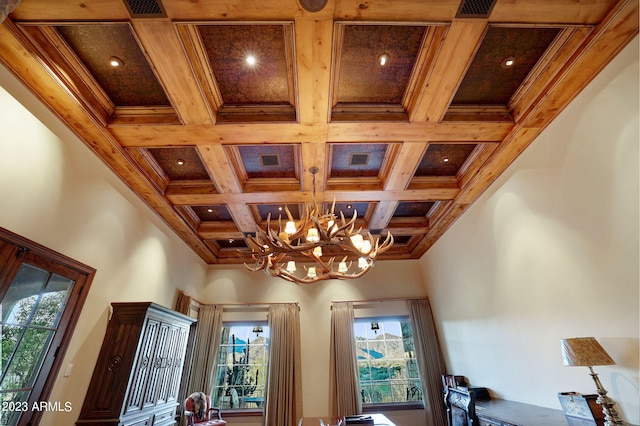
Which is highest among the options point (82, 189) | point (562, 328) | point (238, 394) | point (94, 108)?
point (94, 108)

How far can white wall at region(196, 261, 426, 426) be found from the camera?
5328 mm

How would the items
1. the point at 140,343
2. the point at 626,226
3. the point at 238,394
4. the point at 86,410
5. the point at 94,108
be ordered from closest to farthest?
the point at 626,226 < the point at 94,108 < the point at 86,410 < the point at 140,343 < the point at 238,394

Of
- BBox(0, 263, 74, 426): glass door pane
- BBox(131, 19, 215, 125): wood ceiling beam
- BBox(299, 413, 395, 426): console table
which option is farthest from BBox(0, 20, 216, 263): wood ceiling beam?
BBox(299, 413, 395, 426): console table

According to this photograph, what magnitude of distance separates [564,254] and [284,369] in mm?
4322

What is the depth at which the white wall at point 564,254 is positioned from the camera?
1.95m

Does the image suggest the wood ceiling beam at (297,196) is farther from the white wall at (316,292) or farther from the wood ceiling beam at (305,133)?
the white wall at (316,292)

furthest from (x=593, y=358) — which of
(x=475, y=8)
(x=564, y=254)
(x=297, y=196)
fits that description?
(x=297, y=196)

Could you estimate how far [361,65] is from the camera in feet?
7.59

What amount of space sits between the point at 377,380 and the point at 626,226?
4519 mm

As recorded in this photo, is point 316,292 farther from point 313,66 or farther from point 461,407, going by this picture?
point 313,66

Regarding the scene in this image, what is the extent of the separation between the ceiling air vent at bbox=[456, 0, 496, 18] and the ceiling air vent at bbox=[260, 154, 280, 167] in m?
2.12

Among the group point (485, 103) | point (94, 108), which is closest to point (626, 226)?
point (485, 103)

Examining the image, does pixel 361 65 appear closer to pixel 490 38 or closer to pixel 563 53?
pixel 490 38

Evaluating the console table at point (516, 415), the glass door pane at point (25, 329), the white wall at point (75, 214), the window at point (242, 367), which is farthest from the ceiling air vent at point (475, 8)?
the window at point (242, 367)
